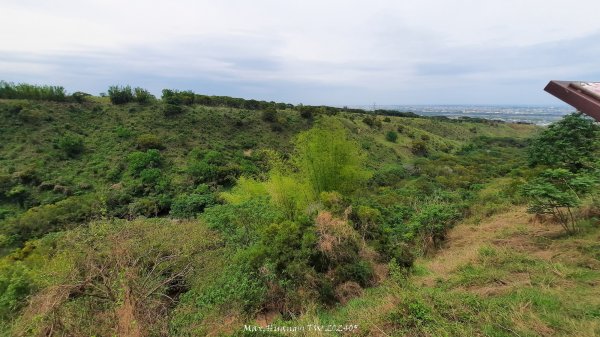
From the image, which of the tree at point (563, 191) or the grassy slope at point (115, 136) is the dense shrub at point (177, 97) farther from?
the tree at point (563, 191)

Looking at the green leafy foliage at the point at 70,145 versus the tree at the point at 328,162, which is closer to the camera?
the tree at the point at 328,162

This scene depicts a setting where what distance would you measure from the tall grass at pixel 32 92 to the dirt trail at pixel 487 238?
44180 millimetres

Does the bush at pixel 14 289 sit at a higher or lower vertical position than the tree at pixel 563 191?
lower

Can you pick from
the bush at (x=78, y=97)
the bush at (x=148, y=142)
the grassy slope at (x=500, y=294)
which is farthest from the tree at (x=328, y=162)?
the bush at (x=78, y=97)

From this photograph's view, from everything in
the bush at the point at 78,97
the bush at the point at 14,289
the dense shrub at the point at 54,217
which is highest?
the bush at the point at 78,97

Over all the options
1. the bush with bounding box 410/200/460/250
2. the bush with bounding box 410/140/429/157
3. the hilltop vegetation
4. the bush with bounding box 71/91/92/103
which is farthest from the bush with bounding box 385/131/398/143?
the bush with bounding box 71/91/92/103

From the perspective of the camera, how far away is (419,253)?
33.2 ft

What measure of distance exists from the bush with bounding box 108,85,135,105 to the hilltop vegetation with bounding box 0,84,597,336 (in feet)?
4.23

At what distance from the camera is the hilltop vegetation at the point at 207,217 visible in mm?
5719

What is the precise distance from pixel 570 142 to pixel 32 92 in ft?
162

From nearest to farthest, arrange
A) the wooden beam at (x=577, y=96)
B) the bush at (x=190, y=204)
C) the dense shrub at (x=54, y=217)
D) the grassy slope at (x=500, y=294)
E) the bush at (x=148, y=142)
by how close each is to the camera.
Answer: the wooden beam at (x=577, y=96) → the grassy slope at (x=500, y=294) → the dense shrub at (x=54, y=217) → the bush at (x=190, y=204) → the bush at (x=148, y=142)

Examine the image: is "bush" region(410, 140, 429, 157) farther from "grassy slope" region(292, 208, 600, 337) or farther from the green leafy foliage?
the green leafy foliage

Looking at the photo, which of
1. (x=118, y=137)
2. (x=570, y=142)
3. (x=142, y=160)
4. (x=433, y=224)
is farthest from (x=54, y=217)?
(x=570, y=142)

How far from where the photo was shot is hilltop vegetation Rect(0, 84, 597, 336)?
5719mm
